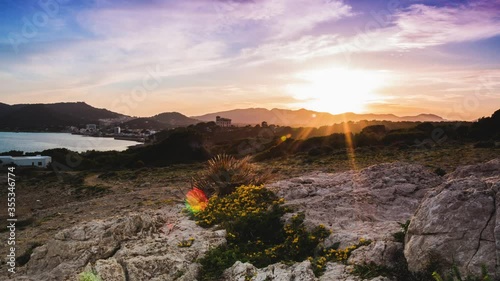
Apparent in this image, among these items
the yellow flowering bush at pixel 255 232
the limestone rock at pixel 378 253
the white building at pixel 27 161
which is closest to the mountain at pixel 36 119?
the white building at pixel 27 161

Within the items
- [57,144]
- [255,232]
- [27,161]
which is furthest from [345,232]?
[57,144]

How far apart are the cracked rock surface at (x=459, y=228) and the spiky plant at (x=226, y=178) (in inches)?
247

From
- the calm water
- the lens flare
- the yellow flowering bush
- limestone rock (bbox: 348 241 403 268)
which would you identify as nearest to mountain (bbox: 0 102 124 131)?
the calm water

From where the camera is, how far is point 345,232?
277 inches

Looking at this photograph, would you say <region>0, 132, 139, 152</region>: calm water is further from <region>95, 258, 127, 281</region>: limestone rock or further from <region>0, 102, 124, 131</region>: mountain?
<region>95, 258, 127, 281</region>: limestone rock

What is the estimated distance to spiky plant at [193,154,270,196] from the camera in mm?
11352

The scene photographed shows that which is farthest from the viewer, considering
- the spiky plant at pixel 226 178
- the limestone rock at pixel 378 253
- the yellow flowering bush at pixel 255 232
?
the spiky plant at pixel 226 178

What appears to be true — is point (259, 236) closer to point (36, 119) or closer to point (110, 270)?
point (110, 270)

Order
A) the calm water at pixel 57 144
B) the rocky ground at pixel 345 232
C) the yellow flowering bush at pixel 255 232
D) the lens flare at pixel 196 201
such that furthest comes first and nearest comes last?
the calm water at pixel 57 144, the lens flare at pixel 196 201, the yellow flowering bush at pixel 255 232, the rocky ground at pixel 345 232

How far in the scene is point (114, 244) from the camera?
24.6 ft

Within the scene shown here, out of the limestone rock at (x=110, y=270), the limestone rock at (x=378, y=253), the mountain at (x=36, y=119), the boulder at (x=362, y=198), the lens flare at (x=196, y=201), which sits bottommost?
the limestone rock at (x=110, y=270)

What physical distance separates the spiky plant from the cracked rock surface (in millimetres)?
6269

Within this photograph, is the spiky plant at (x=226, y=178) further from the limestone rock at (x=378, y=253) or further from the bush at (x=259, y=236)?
the limestone rock at (x=378, y=253)

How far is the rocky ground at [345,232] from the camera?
518 cm
